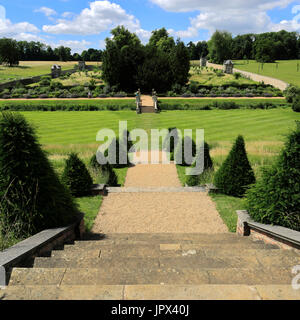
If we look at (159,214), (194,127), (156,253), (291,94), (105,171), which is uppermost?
(291,94)

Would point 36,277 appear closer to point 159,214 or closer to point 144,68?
point 159,214

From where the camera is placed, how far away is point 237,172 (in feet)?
30.6

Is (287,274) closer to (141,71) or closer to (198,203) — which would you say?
(198,203)

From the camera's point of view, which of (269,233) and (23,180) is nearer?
(23,180)

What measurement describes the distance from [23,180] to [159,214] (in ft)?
14.4

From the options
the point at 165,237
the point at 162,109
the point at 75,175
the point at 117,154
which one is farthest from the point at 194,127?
the point at 165,237

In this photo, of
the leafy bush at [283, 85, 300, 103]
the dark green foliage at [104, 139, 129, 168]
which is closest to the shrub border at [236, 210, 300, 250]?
the dark green foliage at [104, 139, 129, 168]

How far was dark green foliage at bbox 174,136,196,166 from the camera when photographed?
14290 mm

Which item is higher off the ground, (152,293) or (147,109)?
(147,109)

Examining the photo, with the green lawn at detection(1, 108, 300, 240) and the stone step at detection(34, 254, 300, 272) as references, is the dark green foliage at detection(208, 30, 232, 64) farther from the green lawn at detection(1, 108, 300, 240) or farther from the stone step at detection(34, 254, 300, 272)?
the stone step at detection(34, 254, 300, 272)

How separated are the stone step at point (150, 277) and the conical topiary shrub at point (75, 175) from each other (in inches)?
237

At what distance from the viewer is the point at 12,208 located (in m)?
5.08

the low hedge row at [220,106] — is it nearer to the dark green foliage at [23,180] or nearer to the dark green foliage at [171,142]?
the dark green foliage at [171,142]

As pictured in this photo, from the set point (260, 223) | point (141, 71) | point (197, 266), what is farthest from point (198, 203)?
point (141, 71)
